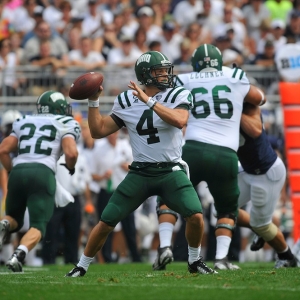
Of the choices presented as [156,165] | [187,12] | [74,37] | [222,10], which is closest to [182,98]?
[156,165]

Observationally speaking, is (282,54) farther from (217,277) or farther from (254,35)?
(217,277)

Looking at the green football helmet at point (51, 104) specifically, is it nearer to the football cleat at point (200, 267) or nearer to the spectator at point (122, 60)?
the football cleat at point (200, 267)

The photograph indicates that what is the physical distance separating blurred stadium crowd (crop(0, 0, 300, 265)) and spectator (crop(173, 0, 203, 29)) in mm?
19

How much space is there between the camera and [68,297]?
5.45 metres

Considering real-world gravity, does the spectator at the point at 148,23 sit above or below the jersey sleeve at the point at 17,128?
above

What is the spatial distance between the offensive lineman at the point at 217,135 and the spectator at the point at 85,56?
557 cm

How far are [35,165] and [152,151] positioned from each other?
1.94 meters

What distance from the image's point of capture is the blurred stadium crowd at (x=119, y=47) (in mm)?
12453

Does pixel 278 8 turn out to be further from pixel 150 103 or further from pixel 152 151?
pixel 150 103

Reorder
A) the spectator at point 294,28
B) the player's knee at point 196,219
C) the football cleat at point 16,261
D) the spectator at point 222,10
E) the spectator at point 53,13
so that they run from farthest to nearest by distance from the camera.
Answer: the spectator at point 222,10, the spectator at point 294,28, the spectator at point 53,13, the football cleat at point 16,261, the player's knee at point 196,219

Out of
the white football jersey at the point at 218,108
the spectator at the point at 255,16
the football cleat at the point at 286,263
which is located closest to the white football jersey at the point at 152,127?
the white football jersey at the point at 218,108

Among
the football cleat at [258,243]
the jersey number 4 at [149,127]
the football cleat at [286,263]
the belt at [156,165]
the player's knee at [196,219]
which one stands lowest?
the football cleat at [286,263]

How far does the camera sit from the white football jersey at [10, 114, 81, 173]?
8492mm

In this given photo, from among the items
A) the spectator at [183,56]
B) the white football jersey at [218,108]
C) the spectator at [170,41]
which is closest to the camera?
the white football jersey at [218,108]
